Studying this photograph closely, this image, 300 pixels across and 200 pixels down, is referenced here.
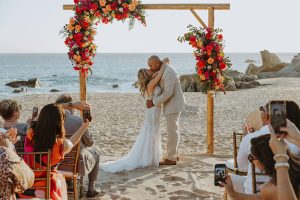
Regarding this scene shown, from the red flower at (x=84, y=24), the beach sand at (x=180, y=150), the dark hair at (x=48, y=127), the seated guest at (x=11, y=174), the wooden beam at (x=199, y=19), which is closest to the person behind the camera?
the seated guest at (x=11, y=174)

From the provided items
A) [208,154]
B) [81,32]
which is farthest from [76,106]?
[208,154]

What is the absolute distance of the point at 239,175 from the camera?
5.40 meters

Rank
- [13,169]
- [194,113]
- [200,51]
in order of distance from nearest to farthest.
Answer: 1. [13,169]
2. [200,51]
3. [194,113]

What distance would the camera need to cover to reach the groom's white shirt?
8312mm

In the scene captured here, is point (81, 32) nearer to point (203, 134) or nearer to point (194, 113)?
point (203, 134)

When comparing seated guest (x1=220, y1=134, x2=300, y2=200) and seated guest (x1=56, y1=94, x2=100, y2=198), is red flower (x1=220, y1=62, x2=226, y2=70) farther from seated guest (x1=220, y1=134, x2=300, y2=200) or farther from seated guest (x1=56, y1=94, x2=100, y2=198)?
seated guest (x1=220, y1=134, x2=300, y2=200)

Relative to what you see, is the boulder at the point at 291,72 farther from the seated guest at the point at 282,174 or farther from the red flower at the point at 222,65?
the seated guest at the point at 282,174

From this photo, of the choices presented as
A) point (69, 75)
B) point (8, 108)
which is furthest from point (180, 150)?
point (69, 75)

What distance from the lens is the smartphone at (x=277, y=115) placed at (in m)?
2.90

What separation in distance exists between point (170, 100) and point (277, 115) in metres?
5.55

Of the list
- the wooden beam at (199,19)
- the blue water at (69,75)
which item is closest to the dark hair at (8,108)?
the wooden beam at (199,19)

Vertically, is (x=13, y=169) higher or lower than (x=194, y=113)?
higher

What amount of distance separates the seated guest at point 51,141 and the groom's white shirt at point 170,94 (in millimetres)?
3722

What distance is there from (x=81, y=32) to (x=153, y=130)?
2.38 metres
